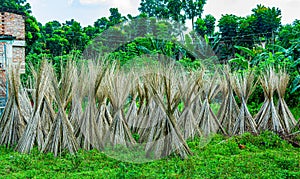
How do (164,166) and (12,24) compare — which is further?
(12,24)

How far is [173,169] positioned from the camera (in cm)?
398

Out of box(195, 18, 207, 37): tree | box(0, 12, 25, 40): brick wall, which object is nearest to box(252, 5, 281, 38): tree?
box(195, 18, 207, 37): tree

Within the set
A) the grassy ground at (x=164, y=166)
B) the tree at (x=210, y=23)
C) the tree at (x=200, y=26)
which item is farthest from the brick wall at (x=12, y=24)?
the tree at (x=210, y=23)

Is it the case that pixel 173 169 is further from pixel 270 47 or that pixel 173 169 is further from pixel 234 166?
pixel 270 47

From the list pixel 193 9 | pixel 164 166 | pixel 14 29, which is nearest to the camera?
pixel 164 166

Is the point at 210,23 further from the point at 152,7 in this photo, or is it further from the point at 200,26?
the point at 152,7

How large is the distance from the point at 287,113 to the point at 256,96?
2.76 meters

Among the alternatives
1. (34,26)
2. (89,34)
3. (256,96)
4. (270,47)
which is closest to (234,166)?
(256,96)

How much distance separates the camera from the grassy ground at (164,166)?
12.5ft

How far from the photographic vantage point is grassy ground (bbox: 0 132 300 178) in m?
3.80

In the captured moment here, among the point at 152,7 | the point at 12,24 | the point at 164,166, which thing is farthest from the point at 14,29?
the point at 152,7

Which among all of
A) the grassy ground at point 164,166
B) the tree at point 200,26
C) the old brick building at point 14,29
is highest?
the tree at point 200,26

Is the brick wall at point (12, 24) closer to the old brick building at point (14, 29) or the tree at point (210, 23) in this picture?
the old brick building at point (14, 29)

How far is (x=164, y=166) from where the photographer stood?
13.4 feet
